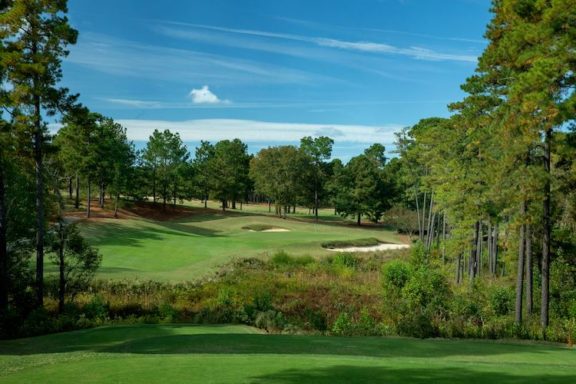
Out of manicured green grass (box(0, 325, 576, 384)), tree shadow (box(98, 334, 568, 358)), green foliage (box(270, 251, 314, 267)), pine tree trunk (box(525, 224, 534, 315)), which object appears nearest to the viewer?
manicured green grass (box(0, 325, 576, 384))

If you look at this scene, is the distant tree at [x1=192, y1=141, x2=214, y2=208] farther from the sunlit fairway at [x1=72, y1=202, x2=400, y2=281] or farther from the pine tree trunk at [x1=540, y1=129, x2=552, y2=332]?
the pine tree trunk at [x1=540, y1=129, x2=552, y2=332]

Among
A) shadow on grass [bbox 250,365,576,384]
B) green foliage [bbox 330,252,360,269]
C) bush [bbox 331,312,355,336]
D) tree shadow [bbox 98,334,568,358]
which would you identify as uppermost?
shadow on grass [bbox 250,365,576,384]

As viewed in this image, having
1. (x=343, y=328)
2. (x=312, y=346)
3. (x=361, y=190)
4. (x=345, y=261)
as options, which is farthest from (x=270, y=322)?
(x=361, y=190)

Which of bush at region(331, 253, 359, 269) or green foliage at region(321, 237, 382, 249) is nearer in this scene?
bush at region(331, 253, 359, 269)

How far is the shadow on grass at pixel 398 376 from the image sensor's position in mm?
7961

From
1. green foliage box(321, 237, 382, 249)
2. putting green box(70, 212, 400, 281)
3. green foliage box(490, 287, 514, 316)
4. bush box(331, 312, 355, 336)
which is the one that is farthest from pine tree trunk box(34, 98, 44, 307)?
green foliage box(321, 237, 382, 249)

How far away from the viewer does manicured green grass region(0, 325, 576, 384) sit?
27.0 ft

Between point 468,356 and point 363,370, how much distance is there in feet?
14.3

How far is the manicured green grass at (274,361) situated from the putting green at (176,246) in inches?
623

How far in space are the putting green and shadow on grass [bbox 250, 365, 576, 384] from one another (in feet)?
70.4

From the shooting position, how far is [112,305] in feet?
74.0

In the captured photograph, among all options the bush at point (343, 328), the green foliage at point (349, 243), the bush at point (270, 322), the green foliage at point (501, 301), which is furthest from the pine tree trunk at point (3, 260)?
the green foliage at point (349, 243)

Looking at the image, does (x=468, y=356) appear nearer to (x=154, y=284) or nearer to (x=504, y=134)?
(x=504, y=134)

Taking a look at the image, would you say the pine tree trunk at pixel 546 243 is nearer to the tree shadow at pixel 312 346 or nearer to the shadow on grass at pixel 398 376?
the tree shadow at pixel 312 346
